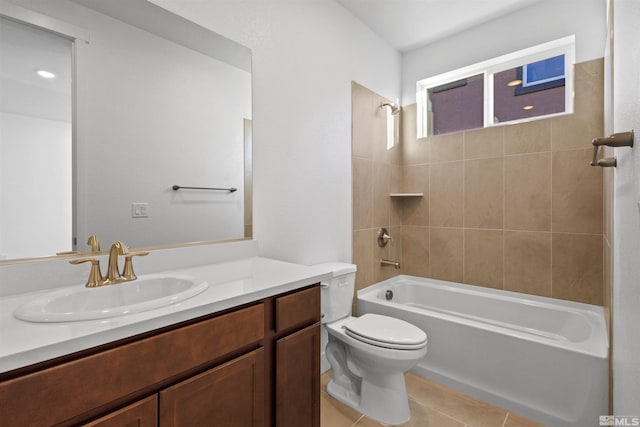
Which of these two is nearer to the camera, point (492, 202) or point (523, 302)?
point (523, 302)

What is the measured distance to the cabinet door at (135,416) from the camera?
2.25ft

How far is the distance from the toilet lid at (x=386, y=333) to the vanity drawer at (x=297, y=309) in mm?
514

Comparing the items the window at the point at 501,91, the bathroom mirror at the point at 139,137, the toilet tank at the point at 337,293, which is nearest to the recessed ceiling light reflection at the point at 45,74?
the bathroom mirror at the point at 139,137

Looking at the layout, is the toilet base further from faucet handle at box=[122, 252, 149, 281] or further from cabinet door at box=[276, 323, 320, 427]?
faucet handle at box=[122, 252, 149, 281]

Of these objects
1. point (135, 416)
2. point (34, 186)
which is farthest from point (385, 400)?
point (34, 186)

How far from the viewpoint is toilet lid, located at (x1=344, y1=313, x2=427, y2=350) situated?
1.55m

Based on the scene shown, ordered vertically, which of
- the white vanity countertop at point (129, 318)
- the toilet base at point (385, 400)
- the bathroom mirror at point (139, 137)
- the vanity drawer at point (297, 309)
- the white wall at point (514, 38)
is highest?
the white wall at point (514, 38)

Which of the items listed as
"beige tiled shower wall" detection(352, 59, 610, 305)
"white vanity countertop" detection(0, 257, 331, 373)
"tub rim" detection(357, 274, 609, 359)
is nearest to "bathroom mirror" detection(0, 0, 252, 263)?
"white vanity countertop" detection(0, 257, 331, 373)

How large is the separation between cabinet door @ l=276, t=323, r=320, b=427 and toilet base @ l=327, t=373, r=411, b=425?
0.56m

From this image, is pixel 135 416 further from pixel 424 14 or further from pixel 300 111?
pixel 424 14

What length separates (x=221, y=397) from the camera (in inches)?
35.4

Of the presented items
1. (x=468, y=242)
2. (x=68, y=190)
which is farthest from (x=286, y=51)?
(x=468, y=242)

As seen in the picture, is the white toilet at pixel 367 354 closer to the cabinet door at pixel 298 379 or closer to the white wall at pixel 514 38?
the cabinet door at pixel 298 379

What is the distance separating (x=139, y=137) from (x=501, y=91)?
2.68m
